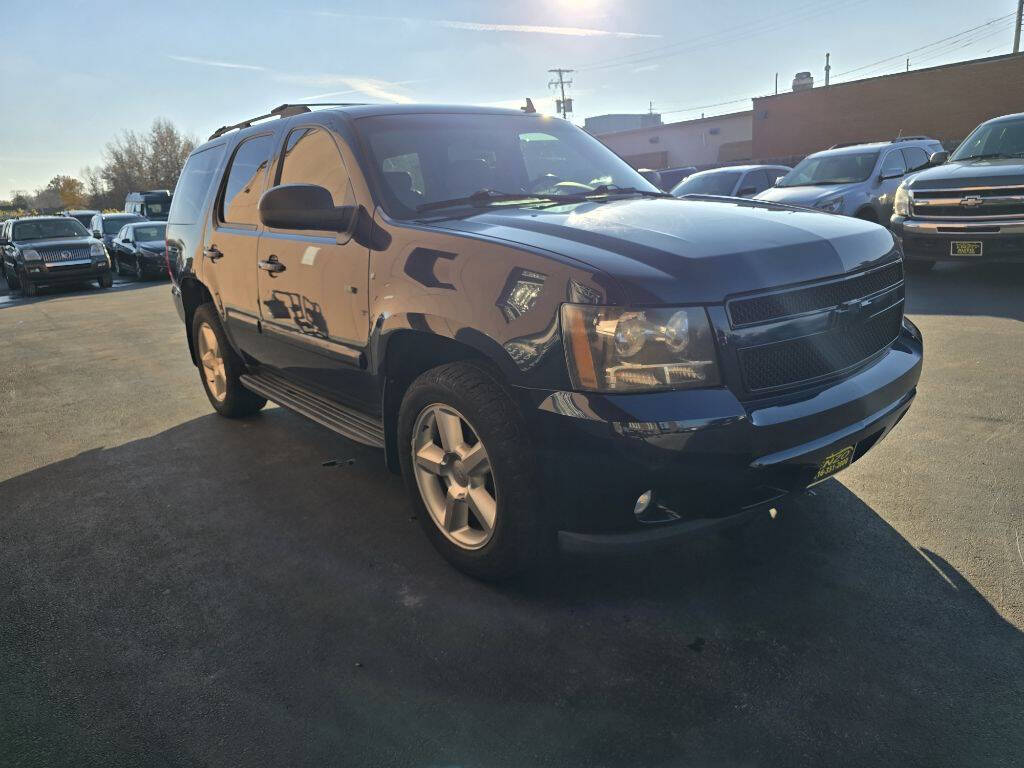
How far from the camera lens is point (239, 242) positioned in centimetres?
452

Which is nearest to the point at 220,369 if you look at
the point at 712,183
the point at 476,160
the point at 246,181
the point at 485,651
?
the point at 246,181

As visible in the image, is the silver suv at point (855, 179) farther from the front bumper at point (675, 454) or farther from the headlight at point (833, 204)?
the front bumper at point (675, 454)

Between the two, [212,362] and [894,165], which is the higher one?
[894,165]

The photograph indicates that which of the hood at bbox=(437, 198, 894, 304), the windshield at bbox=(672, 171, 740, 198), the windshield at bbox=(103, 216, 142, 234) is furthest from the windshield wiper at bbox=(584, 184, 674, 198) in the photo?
the windshield at bbox=(103, 216, 142, 234)

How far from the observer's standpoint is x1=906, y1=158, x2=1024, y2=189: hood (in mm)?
8040

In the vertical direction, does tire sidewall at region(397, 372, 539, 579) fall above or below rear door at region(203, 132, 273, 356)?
below

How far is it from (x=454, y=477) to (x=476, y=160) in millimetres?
1666

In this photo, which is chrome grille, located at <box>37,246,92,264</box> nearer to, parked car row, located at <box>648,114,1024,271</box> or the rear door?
parked car row, located at <box>648,114,1024,271</box>

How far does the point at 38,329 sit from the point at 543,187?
1020cm

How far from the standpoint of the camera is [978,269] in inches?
408

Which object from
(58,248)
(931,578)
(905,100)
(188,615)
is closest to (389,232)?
(188,615)

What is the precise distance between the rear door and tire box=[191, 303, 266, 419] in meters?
0.23

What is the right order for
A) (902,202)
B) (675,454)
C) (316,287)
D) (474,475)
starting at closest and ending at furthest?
(675,454), (474,475), (316,287), (902,202)

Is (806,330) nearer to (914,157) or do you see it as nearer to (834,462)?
(834,462)
